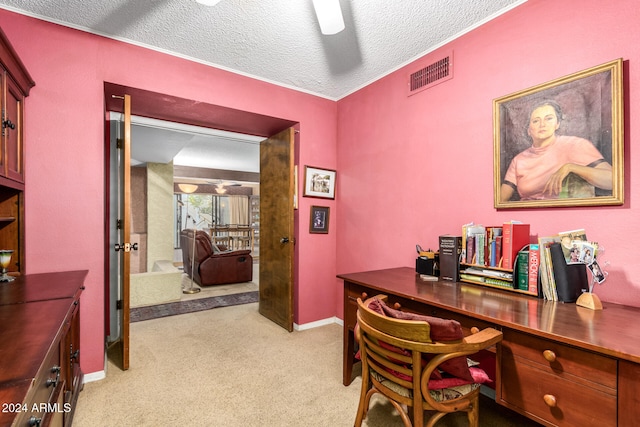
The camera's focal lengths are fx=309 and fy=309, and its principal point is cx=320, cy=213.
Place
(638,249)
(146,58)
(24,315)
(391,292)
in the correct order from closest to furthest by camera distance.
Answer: (24,315) < (638,249) < (391,292) < (146,58)

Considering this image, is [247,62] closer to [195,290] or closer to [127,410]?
[127,410]

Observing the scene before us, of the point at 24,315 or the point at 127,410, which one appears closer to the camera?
the point at 24,315

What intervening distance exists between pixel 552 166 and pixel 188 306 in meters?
4.24

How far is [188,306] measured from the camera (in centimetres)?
420

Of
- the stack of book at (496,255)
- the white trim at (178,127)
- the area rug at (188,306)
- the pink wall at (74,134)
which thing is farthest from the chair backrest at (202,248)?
the stack of book at (496,255)

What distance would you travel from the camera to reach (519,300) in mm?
1617

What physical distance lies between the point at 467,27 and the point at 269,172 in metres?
2.38

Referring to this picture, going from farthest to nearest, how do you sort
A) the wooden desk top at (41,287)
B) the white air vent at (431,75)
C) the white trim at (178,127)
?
the white trim at (178,127)
the white air vent at (431,75)
the wooden desk top at (41,287)

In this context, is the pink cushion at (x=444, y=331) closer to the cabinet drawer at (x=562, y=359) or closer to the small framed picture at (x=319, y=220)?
the cabinet drawer at (x=562, y=359)

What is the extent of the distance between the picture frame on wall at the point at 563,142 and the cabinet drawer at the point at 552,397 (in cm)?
103

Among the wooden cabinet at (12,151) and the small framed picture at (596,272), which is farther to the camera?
the wooden cabinet at (12,151)

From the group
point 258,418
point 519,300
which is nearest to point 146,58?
point 258,418

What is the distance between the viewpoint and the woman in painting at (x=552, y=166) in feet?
5.54

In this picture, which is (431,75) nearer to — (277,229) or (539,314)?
(539,314)
